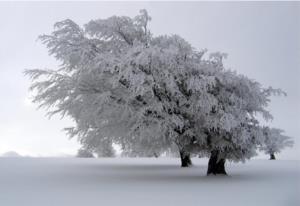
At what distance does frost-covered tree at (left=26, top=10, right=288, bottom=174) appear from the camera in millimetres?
16953

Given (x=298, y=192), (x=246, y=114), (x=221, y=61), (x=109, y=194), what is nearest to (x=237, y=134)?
(x=246, y=114)

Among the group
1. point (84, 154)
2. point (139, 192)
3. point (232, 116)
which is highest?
point (232, 116)

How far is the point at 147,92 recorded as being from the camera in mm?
17453

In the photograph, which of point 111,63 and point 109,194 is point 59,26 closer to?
point 111,63

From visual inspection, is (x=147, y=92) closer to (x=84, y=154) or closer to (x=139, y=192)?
(x=139, y=192)

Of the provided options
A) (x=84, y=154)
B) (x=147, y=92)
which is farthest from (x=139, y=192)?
(x=84, y=154)

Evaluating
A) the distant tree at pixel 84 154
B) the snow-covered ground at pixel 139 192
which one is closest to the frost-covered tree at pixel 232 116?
the snow-covered ground at pixel 139 192

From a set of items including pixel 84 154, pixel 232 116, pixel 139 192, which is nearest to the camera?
pixel 139 192

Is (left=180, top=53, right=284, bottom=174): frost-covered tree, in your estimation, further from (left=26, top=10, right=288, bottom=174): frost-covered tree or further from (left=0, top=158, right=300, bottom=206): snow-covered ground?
(left=0, top=158, right=300, bottom=206): snow-covered ground

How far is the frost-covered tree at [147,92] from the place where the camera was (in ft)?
55.6

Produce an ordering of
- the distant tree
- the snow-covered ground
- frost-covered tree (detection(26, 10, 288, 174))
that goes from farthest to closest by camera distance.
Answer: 1. the distant tree
2. frost-covered tree (detection(26, 10, 288, 174))
3. the snow-covered ground

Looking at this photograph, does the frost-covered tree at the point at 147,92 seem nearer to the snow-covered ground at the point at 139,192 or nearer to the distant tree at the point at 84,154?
the snow-covered ground at the point at 139,192

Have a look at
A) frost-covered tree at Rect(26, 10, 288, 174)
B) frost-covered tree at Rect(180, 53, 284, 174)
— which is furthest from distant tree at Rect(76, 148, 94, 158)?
frost-covered tree at Rect(180, 53, 284, 174)

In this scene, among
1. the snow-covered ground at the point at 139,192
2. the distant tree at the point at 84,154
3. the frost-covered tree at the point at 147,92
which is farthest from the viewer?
the distant tree at the point at 84,154
